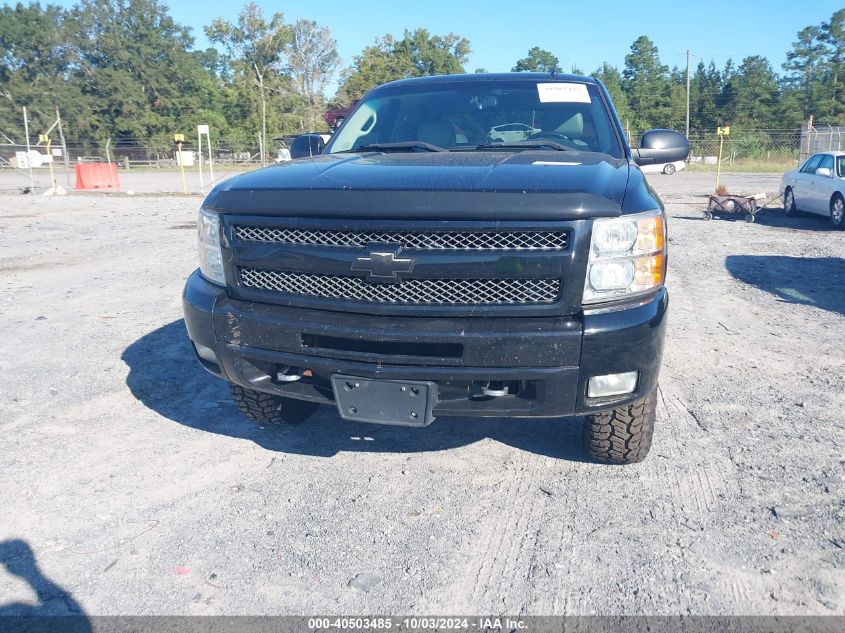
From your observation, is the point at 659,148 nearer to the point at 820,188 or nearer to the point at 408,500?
the point at 408,500

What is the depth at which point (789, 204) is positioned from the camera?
1455 centimetres

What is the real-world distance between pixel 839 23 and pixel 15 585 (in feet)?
289

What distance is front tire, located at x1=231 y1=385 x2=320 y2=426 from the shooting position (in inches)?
139

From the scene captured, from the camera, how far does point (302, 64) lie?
66.8 metres

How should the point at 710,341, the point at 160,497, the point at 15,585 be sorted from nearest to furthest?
the point at 15,585 < the point at 160,497 < the point at 710,341

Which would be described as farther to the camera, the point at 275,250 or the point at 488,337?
the point at 275,250

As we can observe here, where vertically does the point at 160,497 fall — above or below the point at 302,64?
below

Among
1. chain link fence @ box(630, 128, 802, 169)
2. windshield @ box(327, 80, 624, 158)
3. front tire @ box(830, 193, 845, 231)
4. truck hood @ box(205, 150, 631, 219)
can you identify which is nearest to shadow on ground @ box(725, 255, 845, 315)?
windshield @ box(327, 80, 624, 158)

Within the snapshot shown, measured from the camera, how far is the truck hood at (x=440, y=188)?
257 centimetres

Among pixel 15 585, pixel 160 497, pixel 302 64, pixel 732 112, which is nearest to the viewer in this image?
pixel 15 585

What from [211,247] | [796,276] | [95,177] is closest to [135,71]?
[95,177]

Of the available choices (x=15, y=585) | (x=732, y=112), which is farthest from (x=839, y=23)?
(x=15, y=585)

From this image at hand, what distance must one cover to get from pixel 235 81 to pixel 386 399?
2450 inches

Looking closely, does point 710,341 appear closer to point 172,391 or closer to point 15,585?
point 172,391
